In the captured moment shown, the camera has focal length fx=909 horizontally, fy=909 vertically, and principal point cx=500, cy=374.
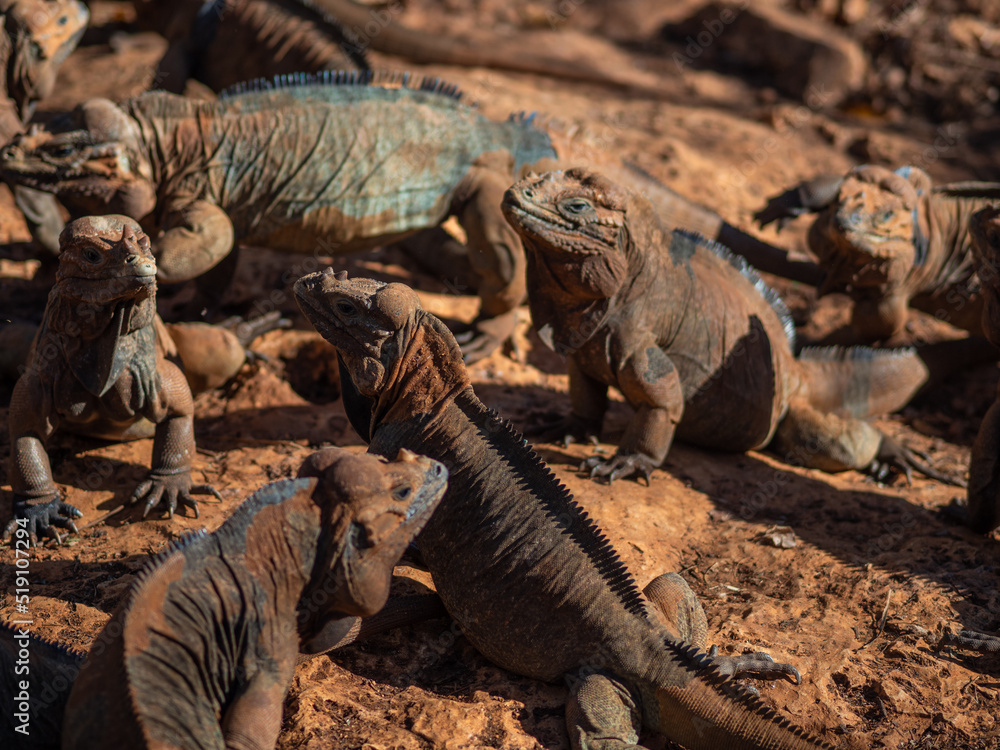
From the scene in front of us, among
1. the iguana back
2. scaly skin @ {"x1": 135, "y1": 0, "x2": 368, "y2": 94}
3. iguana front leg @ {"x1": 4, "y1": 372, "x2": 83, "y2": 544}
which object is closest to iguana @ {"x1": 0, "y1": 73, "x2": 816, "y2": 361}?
the iguana back

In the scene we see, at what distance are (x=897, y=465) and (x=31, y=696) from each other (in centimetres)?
475

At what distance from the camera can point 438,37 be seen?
31.7 feet

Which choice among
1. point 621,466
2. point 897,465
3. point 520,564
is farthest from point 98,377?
point 897,465

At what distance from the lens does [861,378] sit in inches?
233

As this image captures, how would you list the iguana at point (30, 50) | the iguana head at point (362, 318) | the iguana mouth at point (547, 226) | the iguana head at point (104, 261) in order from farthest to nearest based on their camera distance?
the iguana at point (30, 50)
the iguana mouth at point (547, 226)
the iguana head at point (104, 261)
the iguana head at point (362, 318)

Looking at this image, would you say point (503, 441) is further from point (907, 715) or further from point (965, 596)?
point (965, 596)

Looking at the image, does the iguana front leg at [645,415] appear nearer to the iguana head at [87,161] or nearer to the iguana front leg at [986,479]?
the iguana front leg at [986,479]

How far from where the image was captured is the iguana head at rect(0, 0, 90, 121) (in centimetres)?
653

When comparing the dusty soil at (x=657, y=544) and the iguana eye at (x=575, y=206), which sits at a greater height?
the iguana eye at (x=575, y=206)

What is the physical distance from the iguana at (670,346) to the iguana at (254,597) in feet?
6.53

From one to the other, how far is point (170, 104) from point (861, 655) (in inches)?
188

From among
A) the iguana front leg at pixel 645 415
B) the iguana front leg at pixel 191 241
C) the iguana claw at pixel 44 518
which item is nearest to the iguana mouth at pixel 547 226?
the iguana front leg at pixel 645 415

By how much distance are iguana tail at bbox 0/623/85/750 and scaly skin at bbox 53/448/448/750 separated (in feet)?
0.78

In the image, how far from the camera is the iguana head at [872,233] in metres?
5.89
